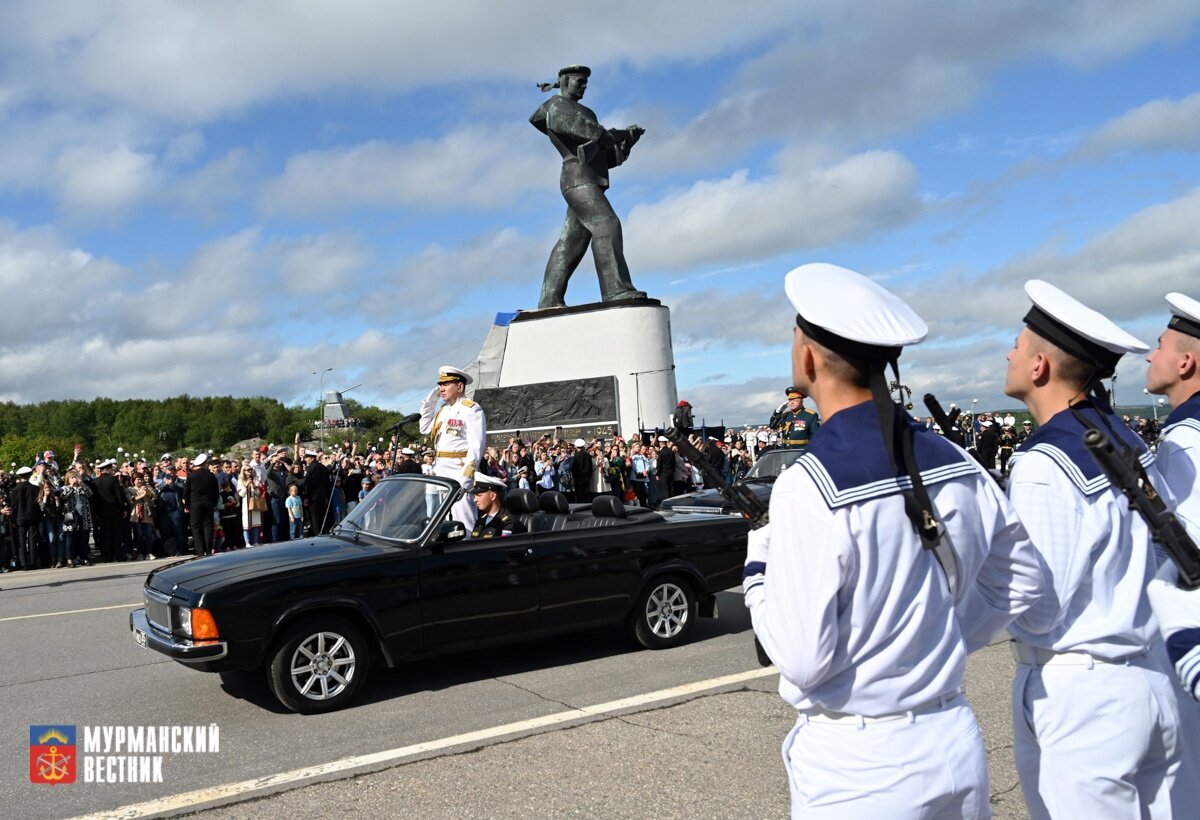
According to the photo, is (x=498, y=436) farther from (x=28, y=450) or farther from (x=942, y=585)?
(x=28, y=450)

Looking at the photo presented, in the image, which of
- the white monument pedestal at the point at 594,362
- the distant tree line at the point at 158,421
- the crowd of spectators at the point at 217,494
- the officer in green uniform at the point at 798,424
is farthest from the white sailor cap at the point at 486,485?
the distant tree line at the point at 158,421

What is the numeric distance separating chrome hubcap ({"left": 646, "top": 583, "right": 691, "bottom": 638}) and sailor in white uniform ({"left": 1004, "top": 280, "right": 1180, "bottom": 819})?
5.25 metres

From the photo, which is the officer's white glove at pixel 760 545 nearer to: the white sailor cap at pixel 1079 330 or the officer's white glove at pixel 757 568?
the officer's white glove at pixel 757 568

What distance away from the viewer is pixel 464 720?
6074mm

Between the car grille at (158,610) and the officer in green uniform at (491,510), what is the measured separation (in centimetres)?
214

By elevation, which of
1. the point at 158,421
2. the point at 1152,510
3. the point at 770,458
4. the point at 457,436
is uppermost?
the point at 158,421

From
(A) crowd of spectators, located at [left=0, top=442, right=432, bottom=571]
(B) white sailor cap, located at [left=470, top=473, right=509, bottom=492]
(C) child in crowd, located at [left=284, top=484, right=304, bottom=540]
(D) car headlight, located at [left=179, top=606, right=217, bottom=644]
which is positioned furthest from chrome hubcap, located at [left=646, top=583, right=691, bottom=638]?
(C) child in crowd, located at [left=284, top=484, right=304, bottom=540]

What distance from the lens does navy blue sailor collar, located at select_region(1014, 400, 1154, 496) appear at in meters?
2.74

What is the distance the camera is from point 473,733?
5.76 meters

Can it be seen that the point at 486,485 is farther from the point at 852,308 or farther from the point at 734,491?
the point at 852,308

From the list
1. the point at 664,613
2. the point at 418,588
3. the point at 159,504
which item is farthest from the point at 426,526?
the point at 159,504

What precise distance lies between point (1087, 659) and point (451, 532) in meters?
4.87

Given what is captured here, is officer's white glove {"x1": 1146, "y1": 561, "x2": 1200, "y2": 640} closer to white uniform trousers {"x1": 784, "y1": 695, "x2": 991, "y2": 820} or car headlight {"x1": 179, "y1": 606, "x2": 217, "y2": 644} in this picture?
white uniform trousers {"x1": 784, "y1": 695, "x2": 991, "y2": 820}

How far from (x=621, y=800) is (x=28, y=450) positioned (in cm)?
9357
